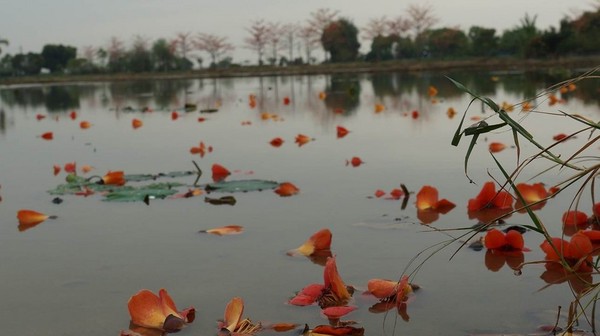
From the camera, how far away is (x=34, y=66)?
184ft

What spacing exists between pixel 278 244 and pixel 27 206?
146 cm

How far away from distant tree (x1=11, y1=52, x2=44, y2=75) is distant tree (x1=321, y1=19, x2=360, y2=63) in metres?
23.3

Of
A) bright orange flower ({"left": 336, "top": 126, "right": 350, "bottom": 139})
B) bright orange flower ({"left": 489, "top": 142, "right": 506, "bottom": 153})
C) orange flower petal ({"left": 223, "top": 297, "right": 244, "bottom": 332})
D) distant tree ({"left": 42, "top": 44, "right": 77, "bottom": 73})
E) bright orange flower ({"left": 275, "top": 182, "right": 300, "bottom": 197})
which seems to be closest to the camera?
orange flower petal ({"left": 223, "top": 297, "right": 244, "bottom": 332})

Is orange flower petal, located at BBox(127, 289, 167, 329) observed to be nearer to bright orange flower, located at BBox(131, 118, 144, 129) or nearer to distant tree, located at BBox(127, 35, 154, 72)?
bright orange flower, located at BBox(131, 118, 144, 129)

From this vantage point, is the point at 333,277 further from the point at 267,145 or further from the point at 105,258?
the point at 267,145

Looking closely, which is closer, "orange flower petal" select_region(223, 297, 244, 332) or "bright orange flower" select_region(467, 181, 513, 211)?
"orange flower petal" select_region(223, 297, 244, 332)

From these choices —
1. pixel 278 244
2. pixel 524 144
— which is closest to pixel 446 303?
pixel 278 244

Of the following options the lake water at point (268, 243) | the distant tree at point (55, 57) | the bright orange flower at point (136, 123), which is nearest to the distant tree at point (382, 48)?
the distant tree at point (55, 57)

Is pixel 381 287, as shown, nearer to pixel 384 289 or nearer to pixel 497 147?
pixel 384 289

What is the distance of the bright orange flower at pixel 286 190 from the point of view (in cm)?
316

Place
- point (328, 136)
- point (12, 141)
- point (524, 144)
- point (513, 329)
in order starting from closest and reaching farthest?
point (513, 329) → point (524, 144) → point (328, 136) → point (12, 141)

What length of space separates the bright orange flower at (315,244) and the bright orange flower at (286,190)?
0.94 m

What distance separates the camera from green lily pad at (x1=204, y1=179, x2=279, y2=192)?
131 inches

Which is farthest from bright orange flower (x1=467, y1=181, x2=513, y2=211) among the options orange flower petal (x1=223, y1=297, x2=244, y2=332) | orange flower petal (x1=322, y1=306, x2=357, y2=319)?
orange flower petal (x1=223, y1=297, x2=244, y2=332)
